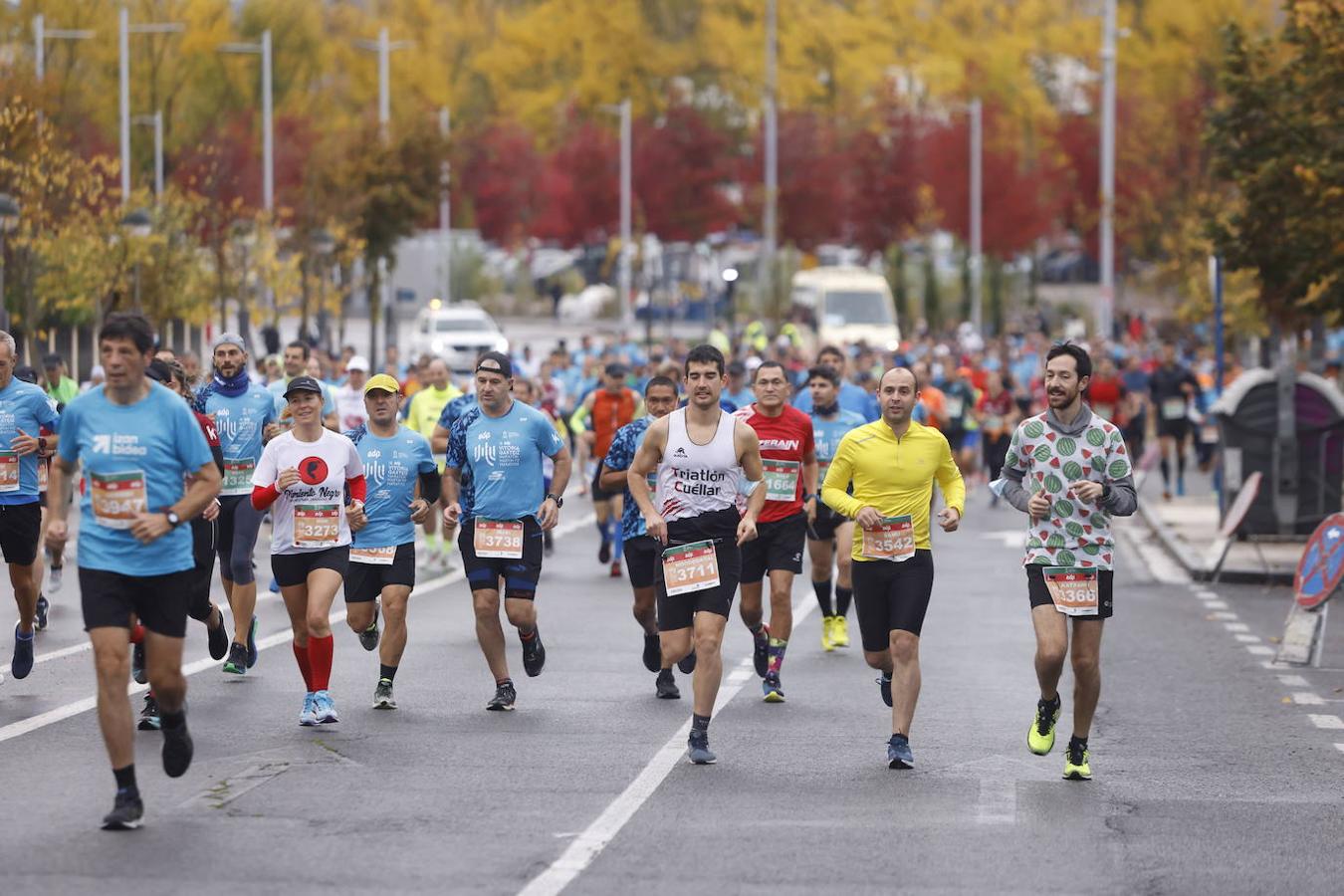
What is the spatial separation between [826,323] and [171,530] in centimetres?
4583

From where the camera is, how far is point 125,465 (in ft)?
31.3

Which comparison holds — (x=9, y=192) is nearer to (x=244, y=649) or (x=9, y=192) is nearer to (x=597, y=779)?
(x=244, y=649)

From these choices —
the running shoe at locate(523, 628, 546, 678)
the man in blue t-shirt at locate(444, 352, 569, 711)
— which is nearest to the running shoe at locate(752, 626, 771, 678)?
the running shoe at locate(523, 628, 546, 678)

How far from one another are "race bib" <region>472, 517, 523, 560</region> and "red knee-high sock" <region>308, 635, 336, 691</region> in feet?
3.25

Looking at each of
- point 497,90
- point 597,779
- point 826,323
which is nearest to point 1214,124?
point 597,779

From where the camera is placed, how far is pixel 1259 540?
25.3 metres

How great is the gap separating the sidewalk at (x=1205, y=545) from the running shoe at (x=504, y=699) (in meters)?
10.6

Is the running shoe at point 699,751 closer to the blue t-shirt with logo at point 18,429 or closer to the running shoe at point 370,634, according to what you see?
the running shoe at point 370,634

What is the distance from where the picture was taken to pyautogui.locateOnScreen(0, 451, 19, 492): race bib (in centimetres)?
1376

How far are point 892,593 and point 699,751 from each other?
3.69 ft

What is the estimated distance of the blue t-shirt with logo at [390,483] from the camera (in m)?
12.9

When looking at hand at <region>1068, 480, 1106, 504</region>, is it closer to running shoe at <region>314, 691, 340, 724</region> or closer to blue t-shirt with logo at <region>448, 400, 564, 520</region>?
blue t-shirt with logo at <region>448, 400, 564, 520</region>

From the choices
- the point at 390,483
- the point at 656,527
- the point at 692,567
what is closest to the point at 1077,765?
the point at 692,567

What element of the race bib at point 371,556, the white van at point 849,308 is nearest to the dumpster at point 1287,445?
the race bib at point 371,556
